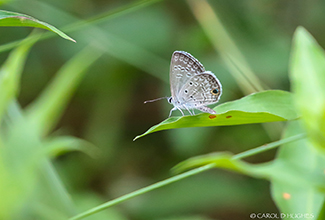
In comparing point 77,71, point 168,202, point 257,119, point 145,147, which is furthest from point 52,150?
point 145,147

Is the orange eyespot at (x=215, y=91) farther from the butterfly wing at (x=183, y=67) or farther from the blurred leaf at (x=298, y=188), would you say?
the blurred leaf at (x=298, y=188)

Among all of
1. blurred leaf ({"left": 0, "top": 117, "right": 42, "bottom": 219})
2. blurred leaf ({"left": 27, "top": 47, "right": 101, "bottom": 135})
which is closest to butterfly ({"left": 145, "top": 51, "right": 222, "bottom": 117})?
blurred leaf ({"left": 27, "top": 47, "right": 101, "bottom": 135})

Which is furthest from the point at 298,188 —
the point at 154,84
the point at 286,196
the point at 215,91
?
the point at 154,84

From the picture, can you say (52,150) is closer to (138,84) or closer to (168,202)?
(168,202)

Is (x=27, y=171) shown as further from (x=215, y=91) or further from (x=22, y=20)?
(x=215, y=91)

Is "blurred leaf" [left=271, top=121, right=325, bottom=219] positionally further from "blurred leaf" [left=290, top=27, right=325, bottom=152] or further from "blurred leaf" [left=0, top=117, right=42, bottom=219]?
"blurred leaf" [left=0, top=117, right=42, bottom=219]

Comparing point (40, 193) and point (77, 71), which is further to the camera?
point (77, 71)

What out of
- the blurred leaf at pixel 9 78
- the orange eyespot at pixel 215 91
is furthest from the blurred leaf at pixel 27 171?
the orange eyespot at pixel 215 91
